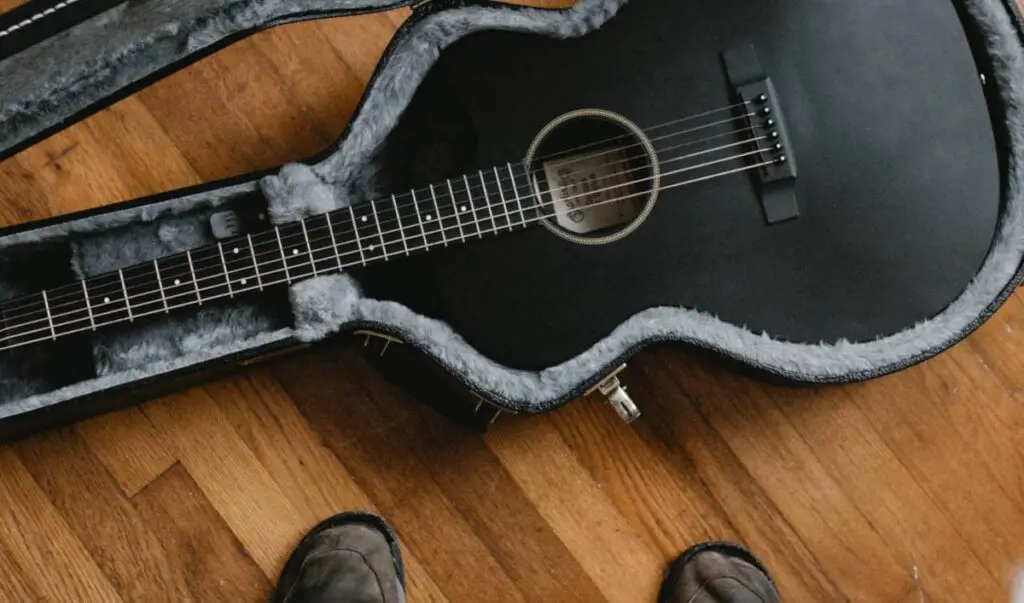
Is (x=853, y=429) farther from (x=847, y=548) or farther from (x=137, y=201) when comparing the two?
(x=137, y=201)

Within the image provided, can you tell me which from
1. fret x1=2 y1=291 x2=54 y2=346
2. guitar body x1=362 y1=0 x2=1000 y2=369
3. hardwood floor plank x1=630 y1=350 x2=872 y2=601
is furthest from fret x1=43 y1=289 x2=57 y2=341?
hardwood floor plank x1=630 y1=350 x2=872 y2=601

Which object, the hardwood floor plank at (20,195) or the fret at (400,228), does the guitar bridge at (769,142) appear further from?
the hardwood floor plank at (20,195)

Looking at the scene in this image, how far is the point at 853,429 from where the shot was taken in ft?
3.46

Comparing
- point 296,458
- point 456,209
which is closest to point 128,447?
point 296,458

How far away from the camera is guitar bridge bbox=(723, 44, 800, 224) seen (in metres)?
0.88

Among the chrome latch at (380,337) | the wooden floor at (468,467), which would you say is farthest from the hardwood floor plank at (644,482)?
Result: the chrome latch at (380,337)

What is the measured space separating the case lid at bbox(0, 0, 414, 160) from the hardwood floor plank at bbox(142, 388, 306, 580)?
394mm

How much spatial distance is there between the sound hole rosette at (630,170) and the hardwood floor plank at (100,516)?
696 mm

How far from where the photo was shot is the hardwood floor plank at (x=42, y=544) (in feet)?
3.35

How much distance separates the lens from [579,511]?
3.43 feet

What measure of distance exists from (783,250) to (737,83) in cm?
20

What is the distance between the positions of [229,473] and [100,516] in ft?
0.60

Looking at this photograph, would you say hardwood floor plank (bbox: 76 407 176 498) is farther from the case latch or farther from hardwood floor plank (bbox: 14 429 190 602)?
the case latch

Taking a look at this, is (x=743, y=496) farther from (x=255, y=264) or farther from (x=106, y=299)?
(x=106, y=299)
